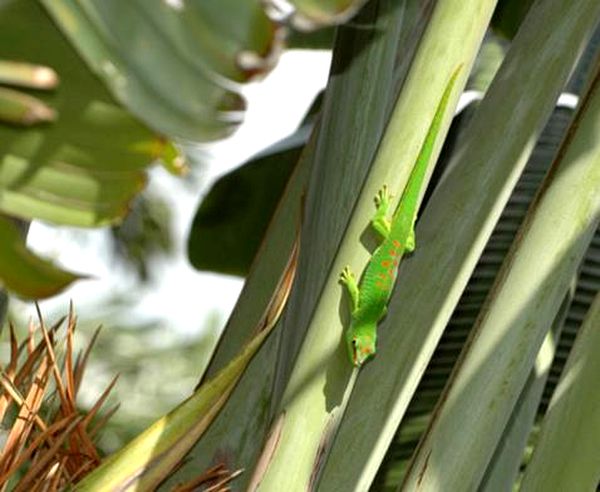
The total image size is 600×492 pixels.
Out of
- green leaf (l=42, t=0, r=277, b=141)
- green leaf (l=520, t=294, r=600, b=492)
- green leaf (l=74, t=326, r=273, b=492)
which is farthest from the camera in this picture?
green leaf (l=520, t=294, r=600, b=492)

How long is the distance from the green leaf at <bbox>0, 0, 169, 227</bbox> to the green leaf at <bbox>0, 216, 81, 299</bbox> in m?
0.02

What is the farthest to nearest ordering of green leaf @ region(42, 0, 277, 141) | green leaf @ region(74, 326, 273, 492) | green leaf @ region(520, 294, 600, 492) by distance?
green leaf @ region(520, 294, 600, 492) < green leaf @ region(74, 326, 273, 492) < green leaf @ region(42, 0, 277, 141)

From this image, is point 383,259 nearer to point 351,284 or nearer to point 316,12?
point 351,284

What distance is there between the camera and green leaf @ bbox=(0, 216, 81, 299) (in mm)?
686

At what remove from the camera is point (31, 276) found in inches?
→ 27.1

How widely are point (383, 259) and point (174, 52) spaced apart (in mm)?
392

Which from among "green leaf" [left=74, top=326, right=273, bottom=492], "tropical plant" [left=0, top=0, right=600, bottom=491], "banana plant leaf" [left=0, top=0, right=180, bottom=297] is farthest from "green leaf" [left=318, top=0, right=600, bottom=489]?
"banana plant leaf" [left=0, top=0, right=180, bottom=297]

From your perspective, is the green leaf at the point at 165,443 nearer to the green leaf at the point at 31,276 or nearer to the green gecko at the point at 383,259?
the green gecko at the point at 383,259

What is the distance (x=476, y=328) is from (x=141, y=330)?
3.81 m

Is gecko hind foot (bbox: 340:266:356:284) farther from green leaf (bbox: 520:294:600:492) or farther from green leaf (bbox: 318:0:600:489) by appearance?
green leaf (bbox: 520:294:600:492)

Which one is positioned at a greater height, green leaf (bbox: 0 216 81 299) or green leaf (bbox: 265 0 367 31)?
green leaf (bbox: 265 0 367 31)

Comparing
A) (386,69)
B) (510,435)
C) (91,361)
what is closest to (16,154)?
(386,69)

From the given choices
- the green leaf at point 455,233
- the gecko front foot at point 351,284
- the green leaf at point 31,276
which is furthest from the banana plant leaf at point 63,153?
the green leaf at point 455,233

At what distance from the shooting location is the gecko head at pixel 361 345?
0.95 m
